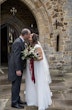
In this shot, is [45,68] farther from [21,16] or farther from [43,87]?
[21,16]

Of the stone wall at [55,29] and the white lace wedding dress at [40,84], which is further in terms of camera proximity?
the stone wall at [55,29]

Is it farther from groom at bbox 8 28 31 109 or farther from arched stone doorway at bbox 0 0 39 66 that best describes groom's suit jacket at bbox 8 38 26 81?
arched stone doorway at bbox 0 0 39 66

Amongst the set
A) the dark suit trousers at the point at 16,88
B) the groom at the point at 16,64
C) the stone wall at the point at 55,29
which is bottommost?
the dark suit trousers at the point at 16,88

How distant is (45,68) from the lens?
6836 mm

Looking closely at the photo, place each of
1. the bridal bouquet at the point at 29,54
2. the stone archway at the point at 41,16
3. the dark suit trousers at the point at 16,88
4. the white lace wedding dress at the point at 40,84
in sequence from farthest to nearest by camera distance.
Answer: the stone archway at the point at 41,16
the dark suit trousers at the point at 16,88
the white lace wedding dress at the point at 40,84
the bridal bouquet at the point at 29,54

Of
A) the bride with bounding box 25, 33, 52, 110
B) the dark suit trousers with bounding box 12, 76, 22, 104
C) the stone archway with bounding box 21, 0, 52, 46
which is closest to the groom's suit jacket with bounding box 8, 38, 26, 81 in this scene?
the dark suit trousers with bounding box 12, 76, 22, 104

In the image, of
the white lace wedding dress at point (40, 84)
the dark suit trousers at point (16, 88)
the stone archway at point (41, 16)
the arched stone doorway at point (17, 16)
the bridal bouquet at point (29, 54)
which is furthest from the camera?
the arched stone doorway at point (17, 16)

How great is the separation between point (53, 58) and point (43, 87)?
5.89 metres

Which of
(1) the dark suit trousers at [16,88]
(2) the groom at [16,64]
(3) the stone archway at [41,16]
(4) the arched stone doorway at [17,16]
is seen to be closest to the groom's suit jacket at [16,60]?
(2) the groom at [16,64]

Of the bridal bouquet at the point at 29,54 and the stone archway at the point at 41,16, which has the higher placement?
the stone archway at the point at 41,16

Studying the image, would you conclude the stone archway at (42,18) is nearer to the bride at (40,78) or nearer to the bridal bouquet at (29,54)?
the bride at (40,78)

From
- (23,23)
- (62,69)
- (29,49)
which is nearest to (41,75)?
(29,49)

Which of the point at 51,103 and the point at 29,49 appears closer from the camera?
the point at 29,49

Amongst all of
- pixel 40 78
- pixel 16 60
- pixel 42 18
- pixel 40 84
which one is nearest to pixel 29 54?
pixel 16 60
